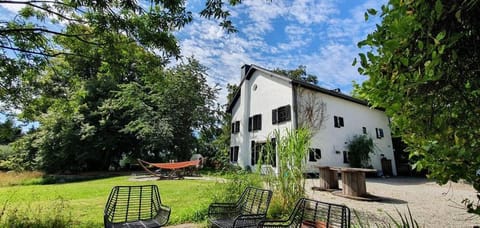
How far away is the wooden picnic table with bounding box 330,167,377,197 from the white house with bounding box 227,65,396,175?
5.00m

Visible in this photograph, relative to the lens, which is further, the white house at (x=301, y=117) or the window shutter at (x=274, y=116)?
the window shutter at (x=274, y=116)

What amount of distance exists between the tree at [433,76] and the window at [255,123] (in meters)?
14.0

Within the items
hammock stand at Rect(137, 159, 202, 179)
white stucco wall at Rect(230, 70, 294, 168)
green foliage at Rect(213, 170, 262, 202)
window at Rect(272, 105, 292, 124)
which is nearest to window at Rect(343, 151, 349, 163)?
white stucco wall at Rect(230, 70, 294, 168)

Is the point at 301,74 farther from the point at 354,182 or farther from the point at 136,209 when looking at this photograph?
the point at 136,209

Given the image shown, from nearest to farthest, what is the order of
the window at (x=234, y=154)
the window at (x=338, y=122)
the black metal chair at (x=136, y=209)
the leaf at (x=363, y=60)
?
1. the leaf at (x=363, y=60)
2. the black metal chair at (x=136, y=209)
3. the window at (x=338, y=122)
4. the window at (x=234, y=154)

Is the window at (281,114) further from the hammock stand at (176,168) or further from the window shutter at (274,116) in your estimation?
the hammock stand at (176,168)

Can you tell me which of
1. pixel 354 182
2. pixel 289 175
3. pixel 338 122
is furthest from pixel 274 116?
pixel 289 175

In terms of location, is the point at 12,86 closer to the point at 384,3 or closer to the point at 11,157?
the point at 384,3

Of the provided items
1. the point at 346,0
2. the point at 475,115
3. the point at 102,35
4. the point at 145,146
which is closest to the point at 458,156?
the point at 475,115

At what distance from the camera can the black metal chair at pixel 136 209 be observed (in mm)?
3211

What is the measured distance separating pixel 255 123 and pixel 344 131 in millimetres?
5730

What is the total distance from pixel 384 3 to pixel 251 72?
51.5 ft

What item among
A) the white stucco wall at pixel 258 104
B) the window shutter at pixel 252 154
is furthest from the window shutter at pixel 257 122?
the window shutter at pixel 252 154

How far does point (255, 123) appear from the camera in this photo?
16016 millimetres
